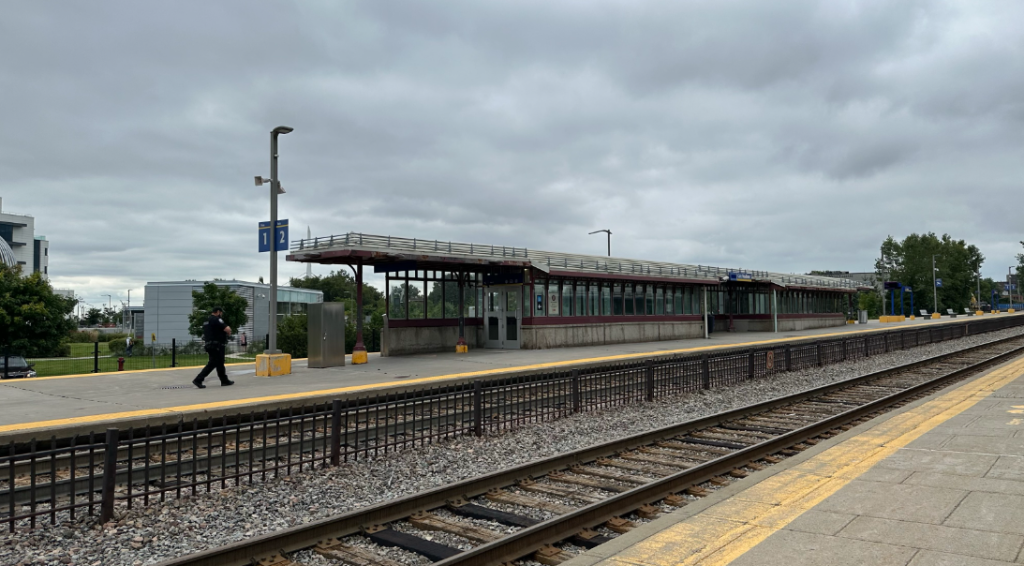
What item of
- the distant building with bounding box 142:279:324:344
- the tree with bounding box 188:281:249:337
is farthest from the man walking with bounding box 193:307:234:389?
the distant building with bounding box 142:279:324:344

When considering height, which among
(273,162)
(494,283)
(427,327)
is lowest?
(427,327)

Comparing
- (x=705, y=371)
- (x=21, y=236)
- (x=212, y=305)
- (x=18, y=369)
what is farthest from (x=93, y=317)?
(x=705, y=371)

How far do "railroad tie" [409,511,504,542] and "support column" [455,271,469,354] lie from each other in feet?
57.4

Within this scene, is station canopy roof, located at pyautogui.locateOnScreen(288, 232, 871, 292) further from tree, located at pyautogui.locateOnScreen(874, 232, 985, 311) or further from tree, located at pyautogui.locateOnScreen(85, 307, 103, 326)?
tree, located at pyautogui.locateOnScreen(85, 307, 103, 326)

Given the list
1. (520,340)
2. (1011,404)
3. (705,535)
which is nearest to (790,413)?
(1011,404)

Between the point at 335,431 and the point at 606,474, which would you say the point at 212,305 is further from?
the point at 606,474

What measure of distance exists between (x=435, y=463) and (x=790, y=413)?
750 cm

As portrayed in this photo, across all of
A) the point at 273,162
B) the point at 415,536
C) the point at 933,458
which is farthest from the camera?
the point at 273,162

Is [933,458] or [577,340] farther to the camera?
[577,340]

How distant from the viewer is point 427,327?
24594 mm

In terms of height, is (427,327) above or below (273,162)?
below

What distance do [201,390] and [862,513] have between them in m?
12.9

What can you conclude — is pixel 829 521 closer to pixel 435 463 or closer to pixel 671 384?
pixel 435 463

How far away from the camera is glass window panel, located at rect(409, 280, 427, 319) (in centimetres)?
2392
